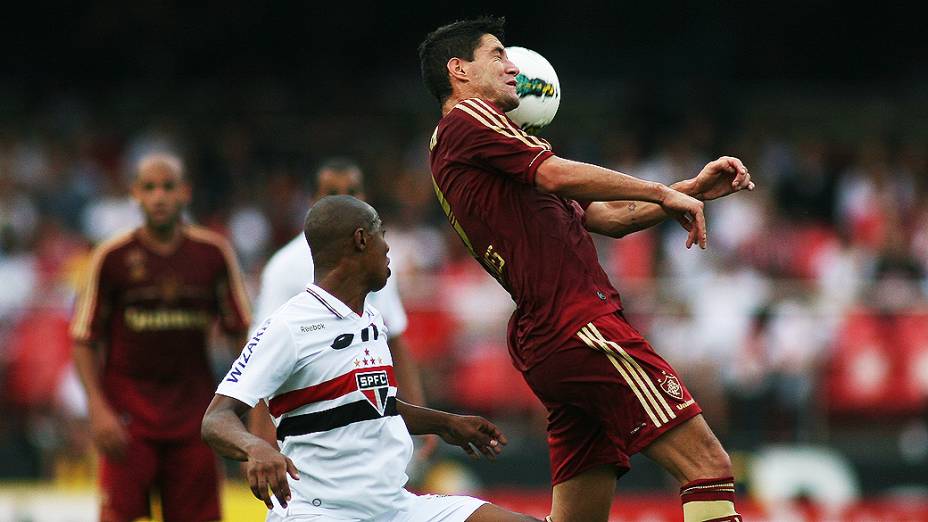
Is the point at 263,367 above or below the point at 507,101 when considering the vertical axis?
below

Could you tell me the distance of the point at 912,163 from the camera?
1547 centimetres

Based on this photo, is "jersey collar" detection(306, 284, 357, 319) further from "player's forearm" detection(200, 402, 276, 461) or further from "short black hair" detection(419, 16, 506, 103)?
"short black hair" detection(419, 16, 506, 103)

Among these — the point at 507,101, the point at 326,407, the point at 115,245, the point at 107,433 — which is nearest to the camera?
the point at 326,407

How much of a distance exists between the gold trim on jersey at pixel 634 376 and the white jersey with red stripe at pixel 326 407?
0.85 m

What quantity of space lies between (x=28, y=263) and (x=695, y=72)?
852 cm

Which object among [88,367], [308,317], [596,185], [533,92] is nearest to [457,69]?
[533,92]

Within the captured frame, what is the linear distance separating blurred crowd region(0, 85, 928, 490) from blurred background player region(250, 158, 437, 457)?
13.0 feet

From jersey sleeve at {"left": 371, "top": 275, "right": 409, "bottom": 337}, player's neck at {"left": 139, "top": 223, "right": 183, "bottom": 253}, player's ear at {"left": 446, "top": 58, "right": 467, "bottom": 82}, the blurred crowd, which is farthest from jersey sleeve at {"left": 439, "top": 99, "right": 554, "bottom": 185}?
the blurred crowd

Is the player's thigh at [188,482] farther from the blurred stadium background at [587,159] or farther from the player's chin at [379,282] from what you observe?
the player's chin at [379,282]

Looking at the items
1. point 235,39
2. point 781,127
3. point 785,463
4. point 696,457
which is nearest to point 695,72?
point 781,127

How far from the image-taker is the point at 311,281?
7.46m

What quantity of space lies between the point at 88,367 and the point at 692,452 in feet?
12.0

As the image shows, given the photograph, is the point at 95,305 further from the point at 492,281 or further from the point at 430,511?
the point at 492,281

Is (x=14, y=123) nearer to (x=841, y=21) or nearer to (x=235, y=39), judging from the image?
(x=235, y=39)
